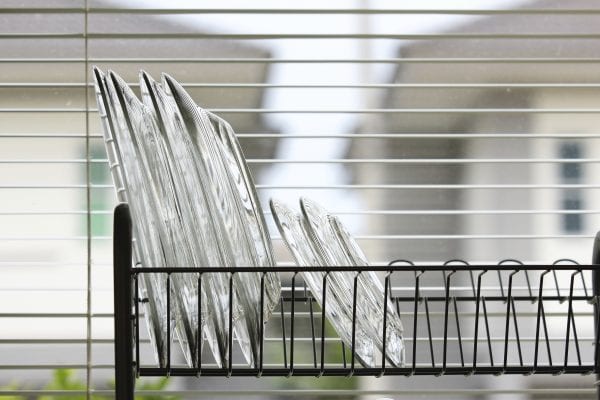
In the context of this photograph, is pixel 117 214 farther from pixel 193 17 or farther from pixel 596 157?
pixel 596 157

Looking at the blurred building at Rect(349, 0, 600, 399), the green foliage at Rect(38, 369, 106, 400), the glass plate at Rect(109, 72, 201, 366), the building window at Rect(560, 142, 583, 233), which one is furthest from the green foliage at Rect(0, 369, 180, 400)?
the building window at Rect(560, 142, 583, 233)

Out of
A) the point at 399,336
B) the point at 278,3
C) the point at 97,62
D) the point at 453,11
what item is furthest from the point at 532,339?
the point at 97,62

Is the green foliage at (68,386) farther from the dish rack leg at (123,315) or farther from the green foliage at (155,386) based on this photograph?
the dish rack leg at (123,315)

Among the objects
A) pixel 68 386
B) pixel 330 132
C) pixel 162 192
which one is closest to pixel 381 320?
pixel 162 192

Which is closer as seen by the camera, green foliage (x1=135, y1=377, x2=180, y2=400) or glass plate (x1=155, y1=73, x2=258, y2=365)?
glass plate (x1=155, y1=73, x2=258, y2=365)

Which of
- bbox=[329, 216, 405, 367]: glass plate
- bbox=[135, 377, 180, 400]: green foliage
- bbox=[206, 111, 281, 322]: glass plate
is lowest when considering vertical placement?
bbox=[135, 377, 180, 400]: green foliage

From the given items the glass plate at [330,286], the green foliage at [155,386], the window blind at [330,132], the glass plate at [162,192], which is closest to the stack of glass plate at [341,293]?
the glass plate at [330,286]

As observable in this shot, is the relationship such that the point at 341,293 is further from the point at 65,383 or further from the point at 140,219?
the point at 65,383

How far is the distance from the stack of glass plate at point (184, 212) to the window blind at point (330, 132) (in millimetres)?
385

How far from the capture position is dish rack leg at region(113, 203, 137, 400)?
79cm

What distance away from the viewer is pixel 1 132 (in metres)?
1.27

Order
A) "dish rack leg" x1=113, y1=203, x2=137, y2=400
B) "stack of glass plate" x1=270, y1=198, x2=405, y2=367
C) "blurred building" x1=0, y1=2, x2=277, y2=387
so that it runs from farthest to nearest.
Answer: "blurred building" x1=0, y1=2, x2=277, y2=387
"stack of glass plate" x1=270, y1=198, x2=405, y2=367
"dish rack leg" x1=113, y1=203, x2=137, y2=400

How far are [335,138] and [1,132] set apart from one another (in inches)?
20.8

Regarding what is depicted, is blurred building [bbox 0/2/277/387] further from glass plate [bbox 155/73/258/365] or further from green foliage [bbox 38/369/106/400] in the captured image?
glass plate [bbox 155/73/258/365]
